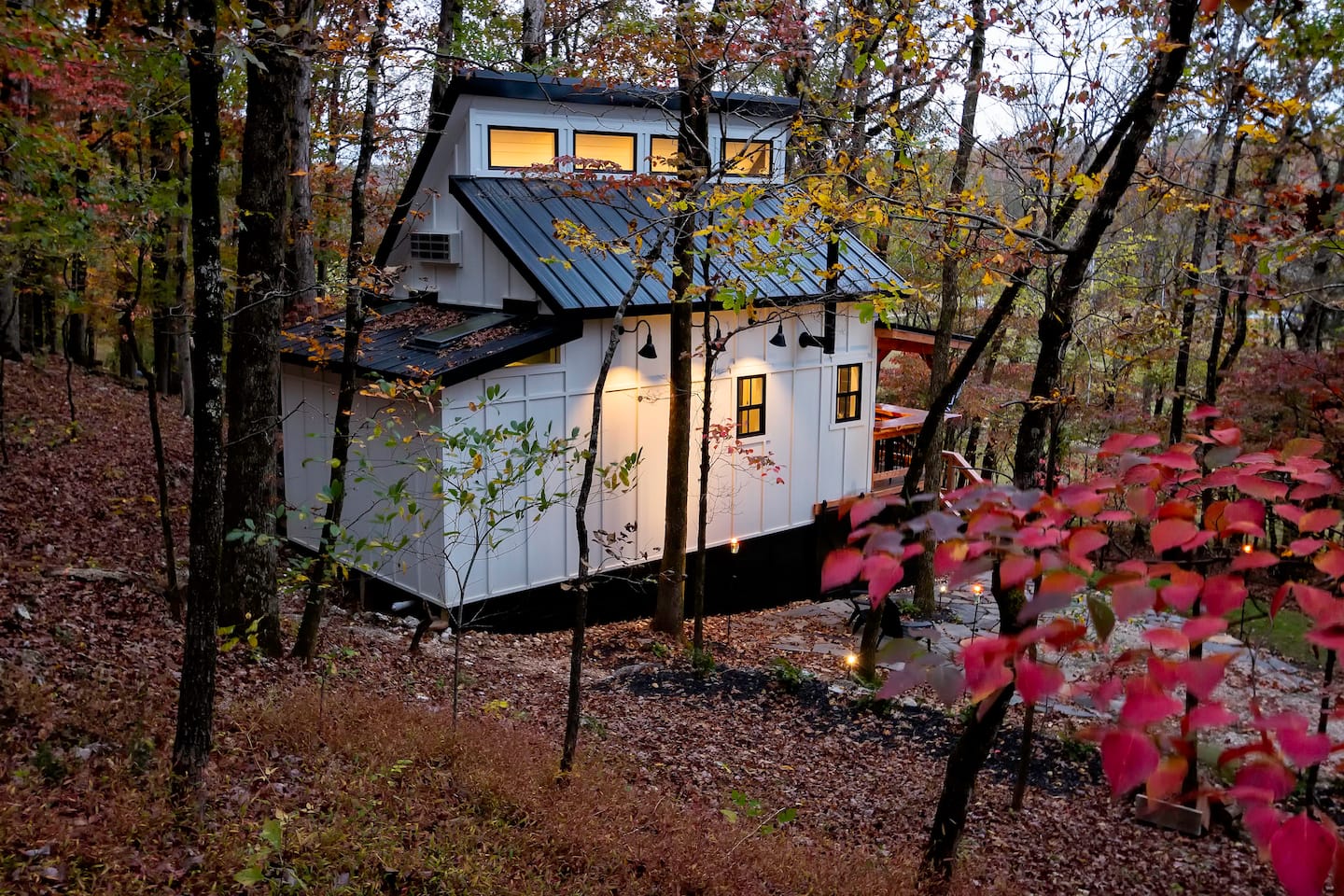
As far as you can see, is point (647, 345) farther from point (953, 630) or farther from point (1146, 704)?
point (1146, 704)

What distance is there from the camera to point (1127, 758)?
1517 mm

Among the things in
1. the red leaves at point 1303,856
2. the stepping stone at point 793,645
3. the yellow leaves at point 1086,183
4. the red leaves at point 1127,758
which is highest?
the yellow leaves at point 1086,183

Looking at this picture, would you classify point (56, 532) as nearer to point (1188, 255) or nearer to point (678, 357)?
point (678, 357)

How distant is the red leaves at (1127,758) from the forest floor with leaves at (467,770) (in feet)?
13.8

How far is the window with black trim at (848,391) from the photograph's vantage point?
1675cm

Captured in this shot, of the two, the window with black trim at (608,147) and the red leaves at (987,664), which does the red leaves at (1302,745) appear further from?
the window with black trim at (608,147)

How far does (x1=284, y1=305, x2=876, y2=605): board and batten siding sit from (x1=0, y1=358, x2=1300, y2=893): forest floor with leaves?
43.8 inches

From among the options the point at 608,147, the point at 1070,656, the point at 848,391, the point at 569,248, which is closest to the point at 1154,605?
the point at 569,248

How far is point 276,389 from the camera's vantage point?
25.9ft

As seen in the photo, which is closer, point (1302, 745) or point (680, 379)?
point (1302, 745)

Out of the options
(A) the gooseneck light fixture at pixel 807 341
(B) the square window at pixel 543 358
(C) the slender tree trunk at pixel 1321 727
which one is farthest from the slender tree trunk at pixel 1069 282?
(A) the gooseneck light fixture at pixel 807 341

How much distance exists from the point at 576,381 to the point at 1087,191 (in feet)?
25.1

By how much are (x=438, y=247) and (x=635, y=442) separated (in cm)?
413

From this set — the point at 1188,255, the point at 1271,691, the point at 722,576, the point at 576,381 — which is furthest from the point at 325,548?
the point at 1188,255
